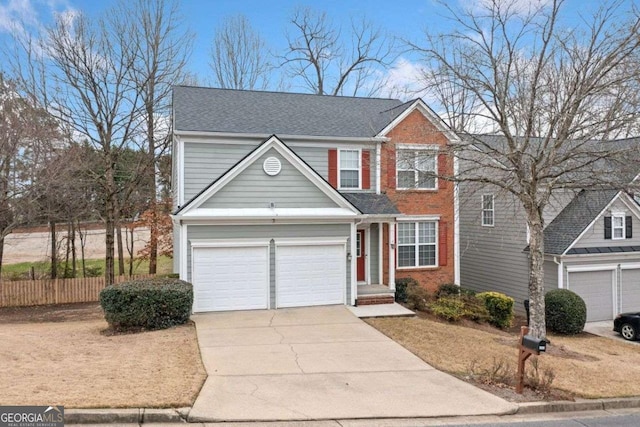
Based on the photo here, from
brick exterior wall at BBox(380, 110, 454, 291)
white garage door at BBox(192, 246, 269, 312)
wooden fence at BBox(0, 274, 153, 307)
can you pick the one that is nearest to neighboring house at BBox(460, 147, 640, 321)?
brick exterior wall at BBox(380, 110, 454, 291)

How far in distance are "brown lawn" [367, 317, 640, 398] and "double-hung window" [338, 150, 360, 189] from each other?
5.82m

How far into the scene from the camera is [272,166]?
47.9 feet

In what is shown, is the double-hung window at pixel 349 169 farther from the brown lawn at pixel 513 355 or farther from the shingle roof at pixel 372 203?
the brown lawn at pixel 513 355

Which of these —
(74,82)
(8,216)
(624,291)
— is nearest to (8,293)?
(8,216)

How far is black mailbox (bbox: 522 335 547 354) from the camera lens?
730 cm

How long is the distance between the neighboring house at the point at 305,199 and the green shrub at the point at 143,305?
1.48 meters

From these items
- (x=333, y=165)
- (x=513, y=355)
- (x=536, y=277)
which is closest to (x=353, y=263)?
(x=333, y=165)

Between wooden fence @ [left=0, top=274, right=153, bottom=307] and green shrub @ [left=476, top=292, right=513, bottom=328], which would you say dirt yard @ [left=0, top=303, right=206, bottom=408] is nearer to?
wooden fence @ [left=0, top=274, right=153, bottom=307]

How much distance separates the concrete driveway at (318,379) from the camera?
22.2ft

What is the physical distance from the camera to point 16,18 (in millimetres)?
18141

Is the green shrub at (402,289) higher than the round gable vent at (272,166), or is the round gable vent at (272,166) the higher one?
the round gable vent at (272,166)

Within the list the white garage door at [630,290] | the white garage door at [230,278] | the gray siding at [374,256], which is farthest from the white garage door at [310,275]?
the white garage door at [630,290]

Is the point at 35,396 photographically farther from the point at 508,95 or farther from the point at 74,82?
the point at 74,82

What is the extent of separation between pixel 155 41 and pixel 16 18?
220 inches
